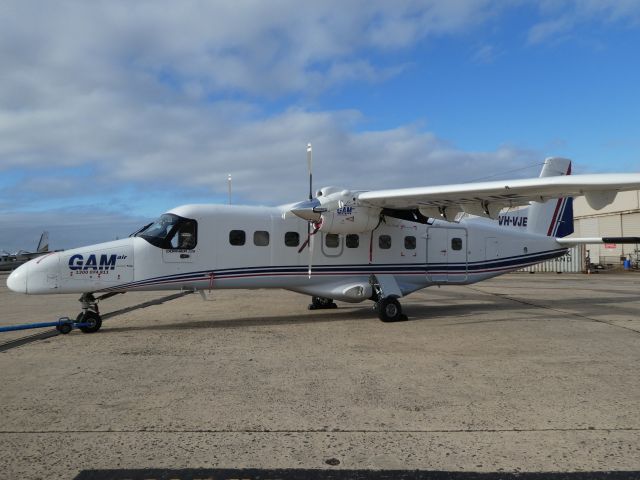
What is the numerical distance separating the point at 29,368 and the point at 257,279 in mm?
5705

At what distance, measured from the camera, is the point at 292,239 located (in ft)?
40.7

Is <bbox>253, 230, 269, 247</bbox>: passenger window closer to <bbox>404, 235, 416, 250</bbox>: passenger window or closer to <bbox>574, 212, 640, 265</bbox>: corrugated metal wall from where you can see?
<bbox>404, 235, 416, 250</bbox>: passenger window

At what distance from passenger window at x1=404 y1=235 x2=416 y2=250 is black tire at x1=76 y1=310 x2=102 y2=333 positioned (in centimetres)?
807

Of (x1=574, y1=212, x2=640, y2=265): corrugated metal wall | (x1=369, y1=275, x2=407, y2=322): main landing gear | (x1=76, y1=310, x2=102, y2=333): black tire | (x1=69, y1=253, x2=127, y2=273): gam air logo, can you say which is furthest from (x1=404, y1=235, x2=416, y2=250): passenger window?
(x1=574, y1=212, x2=640, y2=265): corrugated metal wall

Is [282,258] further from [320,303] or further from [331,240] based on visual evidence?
[320,303]

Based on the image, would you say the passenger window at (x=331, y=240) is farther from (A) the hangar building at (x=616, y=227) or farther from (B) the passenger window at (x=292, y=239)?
(A) the hangar building at (x=616, y=227)

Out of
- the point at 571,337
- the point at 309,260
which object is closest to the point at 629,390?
the point at 571,337

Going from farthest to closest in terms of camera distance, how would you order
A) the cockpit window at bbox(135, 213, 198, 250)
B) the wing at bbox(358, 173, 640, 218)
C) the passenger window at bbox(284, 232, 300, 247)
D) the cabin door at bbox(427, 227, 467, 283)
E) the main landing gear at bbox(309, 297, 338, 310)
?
1. the main landing gear at bbox(309, 297, 338, 310)
2. the cabin door at bbox(427, 227, 467, 283)
3. the passenger window at bbox(284, 232, 300, 247)
4. the cockpit window at bbox(135, 213, 198, 250)
5. the wing at bbox(358, 173, 640, 218)

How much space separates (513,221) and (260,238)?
8.56m

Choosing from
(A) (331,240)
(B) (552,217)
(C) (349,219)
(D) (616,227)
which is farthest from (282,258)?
(D) (616,227)

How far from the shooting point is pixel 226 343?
9.03m

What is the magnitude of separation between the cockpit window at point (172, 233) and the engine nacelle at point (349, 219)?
10.4 feet

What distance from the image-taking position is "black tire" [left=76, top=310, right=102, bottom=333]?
10305 mm

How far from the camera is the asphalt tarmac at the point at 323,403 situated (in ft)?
12.7
